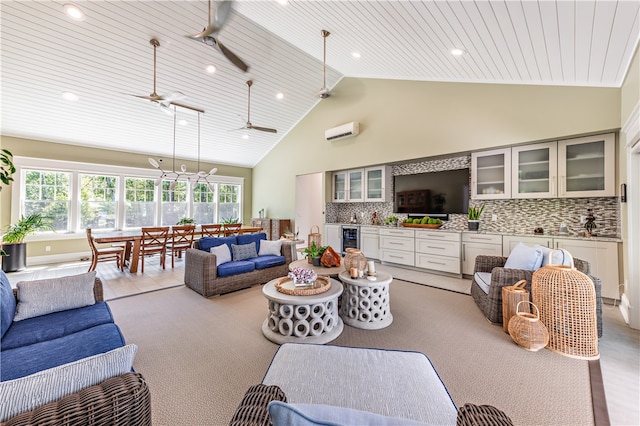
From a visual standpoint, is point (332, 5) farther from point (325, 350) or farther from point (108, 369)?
point (108, 369)

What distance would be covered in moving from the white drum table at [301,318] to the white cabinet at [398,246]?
3061 millimetres

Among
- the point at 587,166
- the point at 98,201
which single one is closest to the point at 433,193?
the point at 587,166

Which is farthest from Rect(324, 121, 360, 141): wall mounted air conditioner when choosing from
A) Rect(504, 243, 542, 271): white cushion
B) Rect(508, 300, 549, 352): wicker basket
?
Rect(508, 300, 549, 352): wicker basket

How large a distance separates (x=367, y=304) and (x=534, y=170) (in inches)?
138

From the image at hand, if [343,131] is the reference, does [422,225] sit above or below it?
below

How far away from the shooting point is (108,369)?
1.00m

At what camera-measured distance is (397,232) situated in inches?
212

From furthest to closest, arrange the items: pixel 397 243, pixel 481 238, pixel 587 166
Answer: pixel 397 243 → pixel 481 238 → pixel 587 166

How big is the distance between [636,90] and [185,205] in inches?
368

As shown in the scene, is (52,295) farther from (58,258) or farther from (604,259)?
(604,259)

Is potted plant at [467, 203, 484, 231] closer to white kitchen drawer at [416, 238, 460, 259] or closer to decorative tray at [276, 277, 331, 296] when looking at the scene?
white kitchen drawer at [416, 238, 460, 259]

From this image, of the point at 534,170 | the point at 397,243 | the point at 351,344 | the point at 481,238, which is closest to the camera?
the point at 351,344

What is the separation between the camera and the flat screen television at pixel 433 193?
4.92 metres

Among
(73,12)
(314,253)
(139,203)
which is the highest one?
(73,12)
